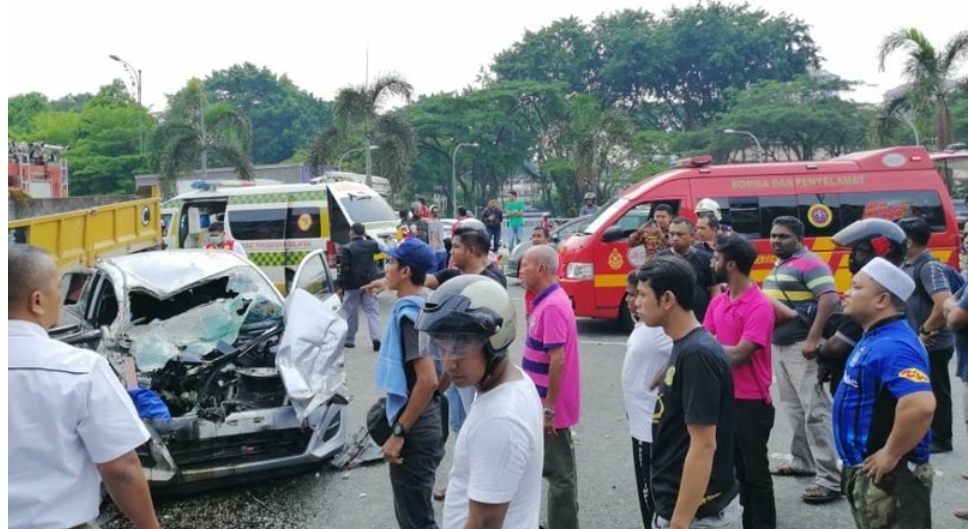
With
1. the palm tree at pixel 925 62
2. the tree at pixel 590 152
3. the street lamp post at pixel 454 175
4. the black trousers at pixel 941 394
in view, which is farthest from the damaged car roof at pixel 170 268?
the street lamp post at pixel 454 175

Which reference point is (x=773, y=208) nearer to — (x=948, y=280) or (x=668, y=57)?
(x=948, y=280)

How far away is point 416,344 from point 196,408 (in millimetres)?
2545

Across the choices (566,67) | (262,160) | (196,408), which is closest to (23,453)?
(196,408)

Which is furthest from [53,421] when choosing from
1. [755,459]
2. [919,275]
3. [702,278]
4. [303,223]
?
[303,223]

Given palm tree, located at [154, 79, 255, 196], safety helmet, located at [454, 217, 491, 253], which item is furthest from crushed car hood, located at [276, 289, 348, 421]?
palm tree, located at [154, 79, 255, 196]

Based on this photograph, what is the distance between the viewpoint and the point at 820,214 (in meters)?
11.0

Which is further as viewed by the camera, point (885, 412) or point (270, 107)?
point (270, 107)

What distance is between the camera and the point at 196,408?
538cm

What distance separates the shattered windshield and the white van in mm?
6703

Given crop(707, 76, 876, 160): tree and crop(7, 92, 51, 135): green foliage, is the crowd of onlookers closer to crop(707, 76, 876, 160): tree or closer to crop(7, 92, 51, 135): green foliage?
crop(707, 76, 876, 160): tree

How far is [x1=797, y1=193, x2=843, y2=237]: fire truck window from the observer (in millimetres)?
10938

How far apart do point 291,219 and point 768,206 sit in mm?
8048

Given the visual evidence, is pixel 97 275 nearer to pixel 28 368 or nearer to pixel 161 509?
pixel 161 509

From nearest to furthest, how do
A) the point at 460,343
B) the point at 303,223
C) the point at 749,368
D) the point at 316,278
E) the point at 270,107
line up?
the point at 460,343 → the point at 749,368 → the point at 316,278 → the point at 303,223 → the point at 270,107
